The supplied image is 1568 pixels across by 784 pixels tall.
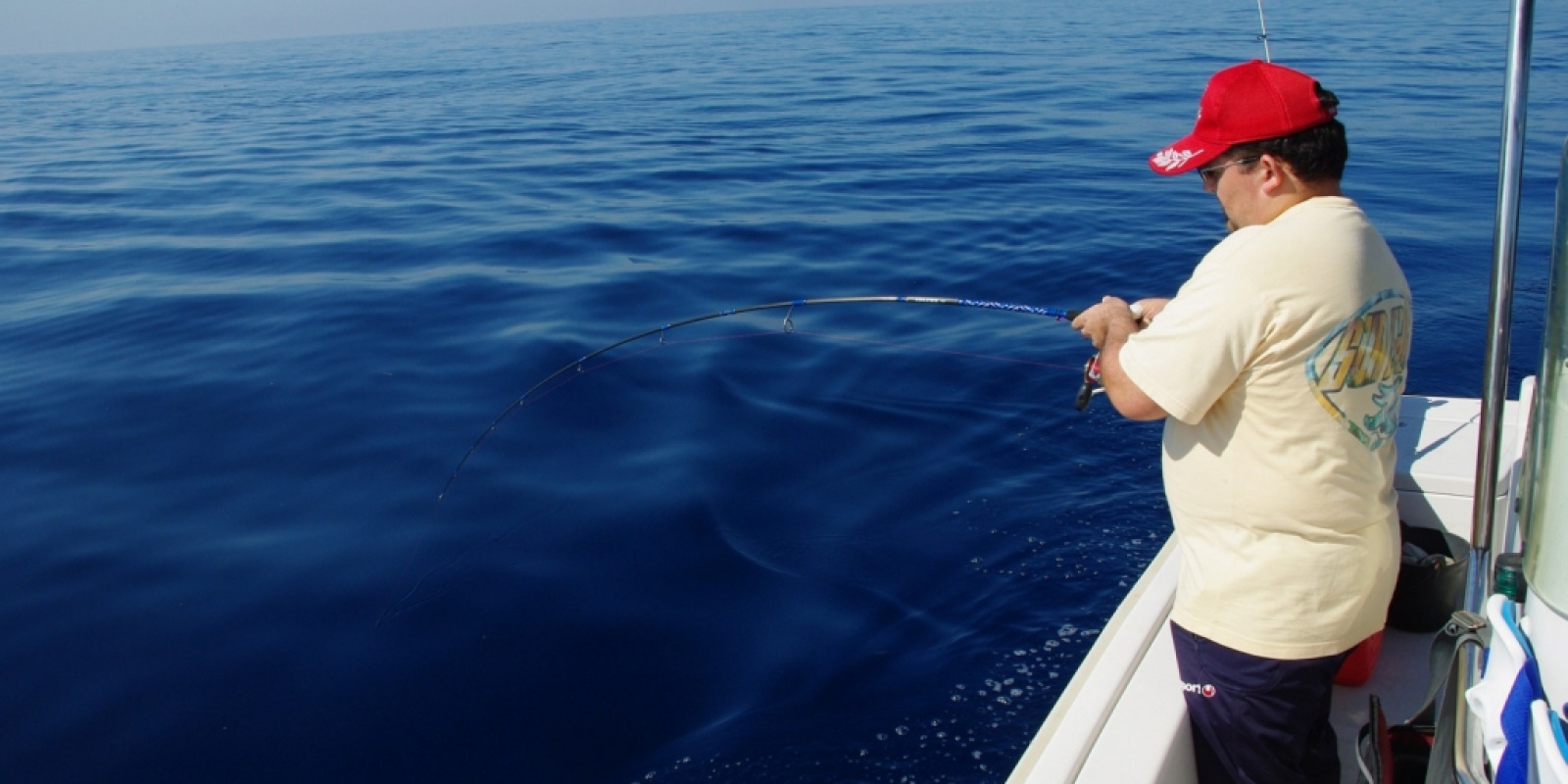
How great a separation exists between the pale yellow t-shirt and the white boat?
21 cm

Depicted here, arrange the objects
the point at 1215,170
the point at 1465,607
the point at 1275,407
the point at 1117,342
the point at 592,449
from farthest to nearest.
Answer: the point at 592,449, the point at 1465,607, the point at 1117,342, the point at 1215,170, the point at 1275,407

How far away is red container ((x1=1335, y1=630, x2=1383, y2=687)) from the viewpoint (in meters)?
2.64

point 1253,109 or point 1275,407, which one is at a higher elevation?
point 1253,109

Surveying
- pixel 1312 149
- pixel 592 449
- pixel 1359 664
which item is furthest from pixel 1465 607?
pixel 592 449

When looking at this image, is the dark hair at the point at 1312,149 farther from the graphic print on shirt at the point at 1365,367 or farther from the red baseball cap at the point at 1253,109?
the graphic print on shirt at the point at 1365,367

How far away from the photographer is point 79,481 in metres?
4.94

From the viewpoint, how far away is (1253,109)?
1861 mm

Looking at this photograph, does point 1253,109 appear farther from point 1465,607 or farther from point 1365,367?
point 1465,607

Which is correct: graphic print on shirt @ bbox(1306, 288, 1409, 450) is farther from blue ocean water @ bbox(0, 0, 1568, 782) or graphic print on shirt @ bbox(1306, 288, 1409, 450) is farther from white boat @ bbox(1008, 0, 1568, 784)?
blue ocean water @ bbox(0, 0, 1568, 782)

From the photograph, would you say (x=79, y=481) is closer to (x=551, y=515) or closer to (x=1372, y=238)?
(x=551, y=515)

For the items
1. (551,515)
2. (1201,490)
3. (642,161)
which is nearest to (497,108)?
(642,161)

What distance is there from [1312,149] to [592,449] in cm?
378

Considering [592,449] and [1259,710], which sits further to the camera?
[592,449]

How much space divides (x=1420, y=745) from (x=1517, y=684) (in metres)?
0.80
